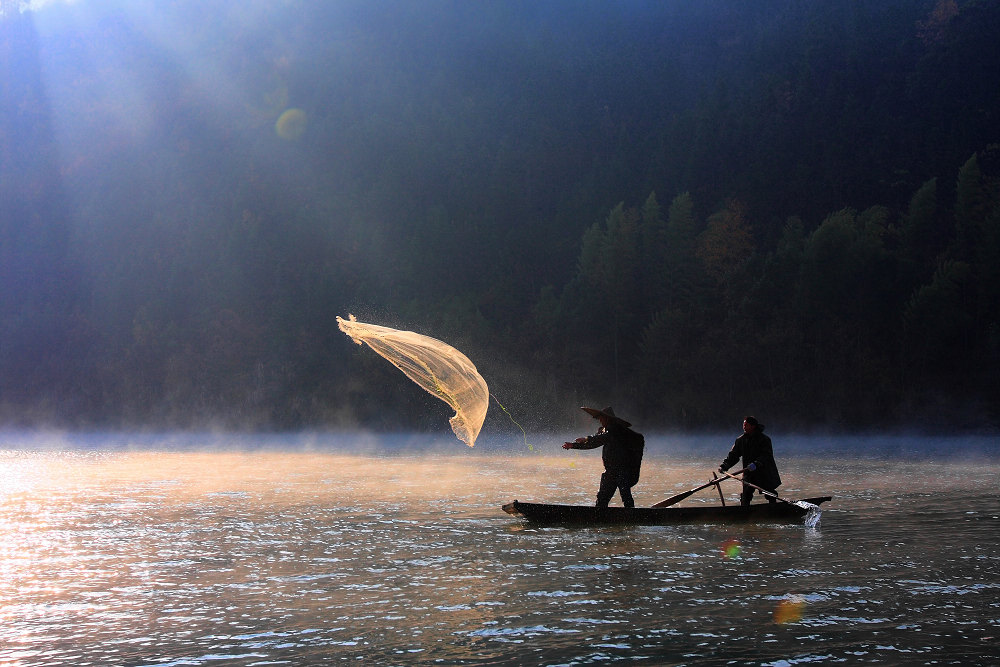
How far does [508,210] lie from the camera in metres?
99.1

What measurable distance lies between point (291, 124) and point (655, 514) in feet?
340

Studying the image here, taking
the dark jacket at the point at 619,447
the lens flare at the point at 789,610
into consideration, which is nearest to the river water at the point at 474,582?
the lens flare at the point at 789,610

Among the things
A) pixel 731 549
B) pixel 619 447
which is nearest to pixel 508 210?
pixel 619 447

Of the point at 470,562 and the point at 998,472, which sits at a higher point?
the point at 998,472

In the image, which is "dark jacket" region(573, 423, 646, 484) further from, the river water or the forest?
the forest

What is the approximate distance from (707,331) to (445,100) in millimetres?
60879

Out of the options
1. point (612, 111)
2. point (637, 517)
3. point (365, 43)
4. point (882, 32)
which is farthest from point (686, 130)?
point (637, 517)

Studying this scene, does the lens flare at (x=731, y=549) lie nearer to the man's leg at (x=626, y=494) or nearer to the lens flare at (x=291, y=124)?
the man's leg at (x=626, y=494)

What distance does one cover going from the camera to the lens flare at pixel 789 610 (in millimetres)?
9797

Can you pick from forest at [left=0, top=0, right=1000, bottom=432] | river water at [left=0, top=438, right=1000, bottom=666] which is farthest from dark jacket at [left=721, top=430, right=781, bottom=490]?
forest at [left=0, top=0, right=1000, bottom=432]

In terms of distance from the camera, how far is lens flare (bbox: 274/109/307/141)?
109 m

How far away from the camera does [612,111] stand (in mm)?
116000

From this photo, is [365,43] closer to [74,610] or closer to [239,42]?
[239,42]

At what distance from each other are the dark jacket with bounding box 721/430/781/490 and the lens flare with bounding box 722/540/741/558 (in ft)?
8.30
